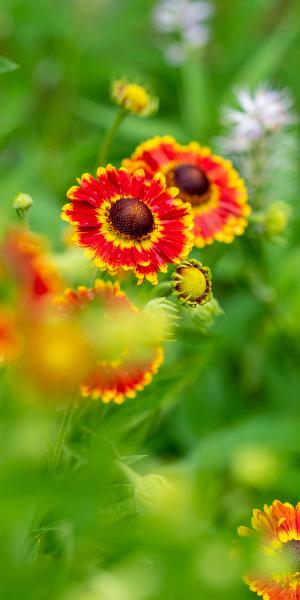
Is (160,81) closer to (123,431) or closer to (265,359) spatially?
(265,359)

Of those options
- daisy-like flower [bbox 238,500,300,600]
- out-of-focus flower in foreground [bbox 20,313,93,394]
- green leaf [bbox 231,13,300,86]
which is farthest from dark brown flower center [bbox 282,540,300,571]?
green leaf [bbox 231,13,300,86]

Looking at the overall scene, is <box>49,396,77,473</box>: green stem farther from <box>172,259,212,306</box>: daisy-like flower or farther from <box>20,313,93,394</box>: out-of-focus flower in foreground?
<box>20,313,93,394</box>: out-of-focus flower in foreground

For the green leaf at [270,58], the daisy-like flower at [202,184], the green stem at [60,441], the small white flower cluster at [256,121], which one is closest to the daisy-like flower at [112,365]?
the green stem at [60,441]

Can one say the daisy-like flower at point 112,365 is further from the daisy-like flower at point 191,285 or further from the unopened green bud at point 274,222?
the unopened green bud at point 274,222

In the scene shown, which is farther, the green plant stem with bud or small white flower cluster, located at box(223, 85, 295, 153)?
small white flower cluster, located at box(223, 85, 295, 153)

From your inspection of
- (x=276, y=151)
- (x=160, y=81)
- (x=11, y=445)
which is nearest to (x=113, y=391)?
(x=11, y=445)

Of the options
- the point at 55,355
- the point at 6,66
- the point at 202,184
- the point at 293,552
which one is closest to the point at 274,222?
the point at 202,184

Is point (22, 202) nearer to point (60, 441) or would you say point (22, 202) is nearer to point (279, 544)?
point (60, 441)
